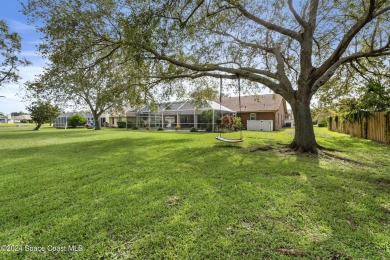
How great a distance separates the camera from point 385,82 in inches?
471

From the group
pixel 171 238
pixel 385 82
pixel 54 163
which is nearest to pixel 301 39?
pixel 385 82

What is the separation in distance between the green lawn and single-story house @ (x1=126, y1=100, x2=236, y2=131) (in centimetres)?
1672

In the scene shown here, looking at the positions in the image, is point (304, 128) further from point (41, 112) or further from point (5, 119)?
point (5, 119)

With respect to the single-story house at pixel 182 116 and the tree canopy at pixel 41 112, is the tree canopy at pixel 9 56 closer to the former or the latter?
the tree canopy at pixel 41 112

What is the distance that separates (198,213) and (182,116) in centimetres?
2672

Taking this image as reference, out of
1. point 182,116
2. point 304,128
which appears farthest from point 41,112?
point 304,128

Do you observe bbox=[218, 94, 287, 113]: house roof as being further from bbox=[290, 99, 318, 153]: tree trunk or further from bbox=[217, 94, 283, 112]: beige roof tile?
bbox=[290, 99, 318, 153]: tree trunk

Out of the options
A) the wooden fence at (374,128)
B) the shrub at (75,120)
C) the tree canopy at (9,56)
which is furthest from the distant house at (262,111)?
the shrub at (75,120)

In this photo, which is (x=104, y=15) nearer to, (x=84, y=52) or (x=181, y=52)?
(x=84, y=52)

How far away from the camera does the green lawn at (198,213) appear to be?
7.54ft

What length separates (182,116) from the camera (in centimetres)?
2953

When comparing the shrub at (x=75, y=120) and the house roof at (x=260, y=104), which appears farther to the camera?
the shrub at (x=75, y=120)

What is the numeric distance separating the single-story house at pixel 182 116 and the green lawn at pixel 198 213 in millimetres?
16717

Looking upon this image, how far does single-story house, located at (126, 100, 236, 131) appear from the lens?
77.0 feet
